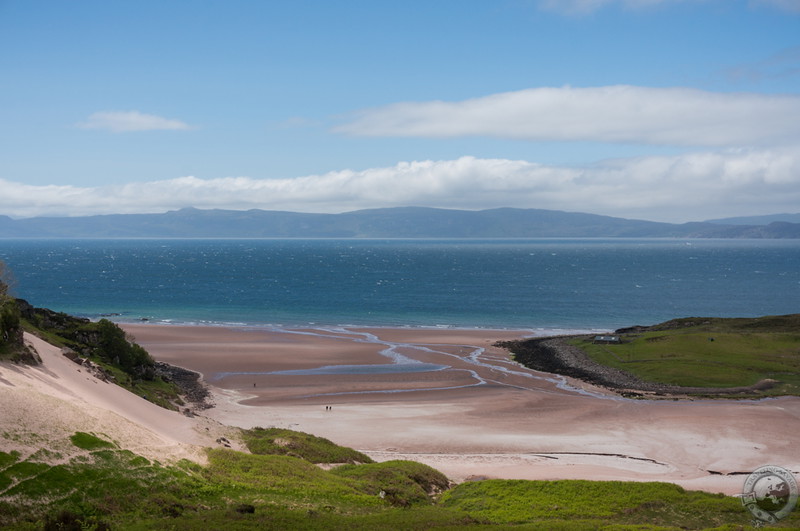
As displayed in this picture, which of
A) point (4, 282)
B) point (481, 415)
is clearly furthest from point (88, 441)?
point (481, 415)

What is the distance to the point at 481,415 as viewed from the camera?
51.4 m

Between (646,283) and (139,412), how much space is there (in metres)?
157

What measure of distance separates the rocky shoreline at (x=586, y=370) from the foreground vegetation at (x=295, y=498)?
3343 centimetres

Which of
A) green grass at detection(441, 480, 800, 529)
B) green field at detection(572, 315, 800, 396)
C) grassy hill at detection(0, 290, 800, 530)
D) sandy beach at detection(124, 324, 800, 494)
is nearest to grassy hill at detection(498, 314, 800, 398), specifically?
green field at detection(572, 315, 800, 396)

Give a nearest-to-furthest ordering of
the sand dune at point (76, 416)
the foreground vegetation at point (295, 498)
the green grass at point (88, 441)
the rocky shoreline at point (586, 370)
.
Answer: the foreground vegetation at point (295, 498)
the sand dune at point (76, 416)
the green grass at point (88, 441)
the rocky shoreline at point (586, 370)

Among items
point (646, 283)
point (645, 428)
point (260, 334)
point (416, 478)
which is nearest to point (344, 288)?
point (260, 334)

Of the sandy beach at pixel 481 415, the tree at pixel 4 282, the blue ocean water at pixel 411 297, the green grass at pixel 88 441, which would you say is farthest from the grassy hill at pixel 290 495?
the blue ocean water at pixel 411 297

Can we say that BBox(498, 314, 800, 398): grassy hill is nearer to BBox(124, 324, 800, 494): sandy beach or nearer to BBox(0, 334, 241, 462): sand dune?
BBox(124, 324, 800, 494): sandy beach

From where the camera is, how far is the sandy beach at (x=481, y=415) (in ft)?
128

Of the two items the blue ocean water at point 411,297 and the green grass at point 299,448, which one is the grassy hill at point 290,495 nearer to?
the green grass at point 299,448

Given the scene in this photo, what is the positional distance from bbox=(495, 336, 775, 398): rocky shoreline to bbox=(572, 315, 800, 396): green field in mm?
1106

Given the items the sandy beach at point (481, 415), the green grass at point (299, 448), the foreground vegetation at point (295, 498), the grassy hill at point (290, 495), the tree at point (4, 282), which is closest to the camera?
the foreground vegetation at point (295, 498)

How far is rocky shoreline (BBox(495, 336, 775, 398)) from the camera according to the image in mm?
60188

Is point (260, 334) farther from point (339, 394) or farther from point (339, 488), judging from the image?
point (339, 488)
